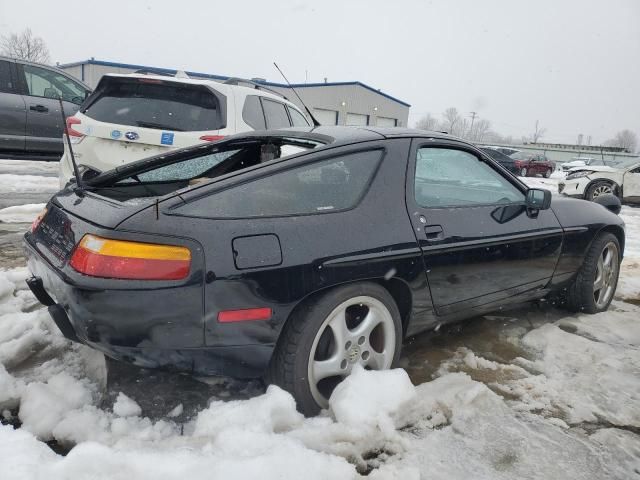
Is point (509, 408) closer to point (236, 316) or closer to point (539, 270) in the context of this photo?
point (539, 270)

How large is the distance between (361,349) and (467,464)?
0.66m

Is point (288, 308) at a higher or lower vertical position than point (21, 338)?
higher

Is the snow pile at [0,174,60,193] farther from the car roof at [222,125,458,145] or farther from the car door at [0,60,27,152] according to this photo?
the car roof at [222,125,458,145]

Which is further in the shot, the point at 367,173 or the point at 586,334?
the point at 586,334

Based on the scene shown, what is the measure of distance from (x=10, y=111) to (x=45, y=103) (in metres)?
0.50

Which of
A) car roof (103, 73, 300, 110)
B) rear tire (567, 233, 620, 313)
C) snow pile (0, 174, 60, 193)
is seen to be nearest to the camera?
rear tire (567, 233, 620, 313)

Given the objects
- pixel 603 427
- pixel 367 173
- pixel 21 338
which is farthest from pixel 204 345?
pixel 603 427

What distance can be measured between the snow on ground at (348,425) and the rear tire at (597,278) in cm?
78

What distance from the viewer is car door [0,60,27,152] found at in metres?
7.25

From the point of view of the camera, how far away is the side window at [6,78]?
725 cm

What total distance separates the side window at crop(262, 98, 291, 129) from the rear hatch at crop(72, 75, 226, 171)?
822mm

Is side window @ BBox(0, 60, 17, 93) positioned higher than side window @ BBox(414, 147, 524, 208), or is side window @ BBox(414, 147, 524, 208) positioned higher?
side window @ BBox(0, 60, 17, 93)

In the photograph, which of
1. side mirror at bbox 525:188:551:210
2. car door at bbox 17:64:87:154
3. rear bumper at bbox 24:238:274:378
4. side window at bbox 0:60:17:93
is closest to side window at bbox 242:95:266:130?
side mirror at bbox 525:188:551:210

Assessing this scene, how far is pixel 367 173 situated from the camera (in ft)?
8.07
